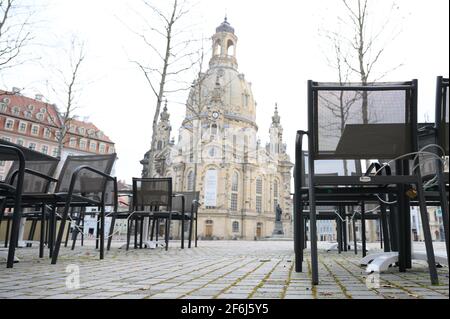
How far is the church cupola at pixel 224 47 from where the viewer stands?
262 ft

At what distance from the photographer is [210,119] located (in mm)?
68250

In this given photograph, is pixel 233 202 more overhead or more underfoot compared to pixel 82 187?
more overhead

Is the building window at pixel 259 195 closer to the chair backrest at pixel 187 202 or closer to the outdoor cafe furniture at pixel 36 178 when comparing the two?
the chair backrest at pixel 187 202

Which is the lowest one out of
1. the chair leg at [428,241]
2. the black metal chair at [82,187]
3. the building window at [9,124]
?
the chair leg at [428,241]

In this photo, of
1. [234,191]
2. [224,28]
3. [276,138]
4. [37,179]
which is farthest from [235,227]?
[37,179]

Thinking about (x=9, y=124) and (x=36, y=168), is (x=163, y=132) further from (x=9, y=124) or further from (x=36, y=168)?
(x=36, y=168)

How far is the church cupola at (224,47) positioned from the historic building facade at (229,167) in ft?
1.01

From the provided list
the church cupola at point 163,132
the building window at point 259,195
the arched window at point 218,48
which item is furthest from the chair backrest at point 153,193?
the arched window at point 218,48

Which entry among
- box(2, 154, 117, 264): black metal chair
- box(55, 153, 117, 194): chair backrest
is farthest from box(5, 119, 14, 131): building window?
box(55, 153, 117, 194): chair backrest

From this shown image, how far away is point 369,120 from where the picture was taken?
286 centimetres

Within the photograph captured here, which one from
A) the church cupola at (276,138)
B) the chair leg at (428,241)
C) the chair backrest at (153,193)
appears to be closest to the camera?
the chair leg at (428,241)

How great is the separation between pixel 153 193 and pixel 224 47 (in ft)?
260

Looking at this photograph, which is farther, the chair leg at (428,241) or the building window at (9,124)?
the building window at (9,124)

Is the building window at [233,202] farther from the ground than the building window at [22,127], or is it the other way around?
the building window at [22,127]
